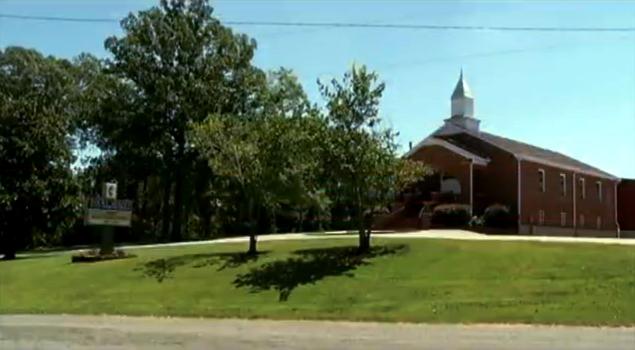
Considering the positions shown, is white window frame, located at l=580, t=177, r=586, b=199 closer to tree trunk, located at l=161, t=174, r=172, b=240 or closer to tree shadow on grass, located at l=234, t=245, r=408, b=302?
tree trunk, located at l=161, t=174, r=172, b=240

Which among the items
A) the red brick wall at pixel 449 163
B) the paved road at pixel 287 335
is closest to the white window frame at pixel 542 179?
the red brick wall at pixel 449 163

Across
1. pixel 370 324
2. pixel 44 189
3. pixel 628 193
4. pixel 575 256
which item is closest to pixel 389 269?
pixel 575 256

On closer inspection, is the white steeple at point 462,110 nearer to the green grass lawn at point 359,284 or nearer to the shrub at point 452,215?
the shrub at point 452,215

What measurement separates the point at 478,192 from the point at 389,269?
2856cm

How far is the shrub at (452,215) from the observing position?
51094mm

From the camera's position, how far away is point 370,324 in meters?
19.1

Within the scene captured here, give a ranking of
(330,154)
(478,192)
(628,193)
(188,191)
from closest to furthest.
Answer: (330,154), (478,192), (188,191), (628,193)

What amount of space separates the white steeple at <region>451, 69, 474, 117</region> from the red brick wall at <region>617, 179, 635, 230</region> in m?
16.2

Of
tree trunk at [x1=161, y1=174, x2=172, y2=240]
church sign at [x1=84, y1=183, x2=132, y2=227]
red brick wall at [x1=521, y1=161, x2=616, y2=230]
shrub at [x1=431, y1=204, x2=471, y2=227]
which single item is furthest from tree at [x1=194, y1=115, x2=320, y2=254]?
tree trunk at [x1=161, y1=174, x2=172, y2=240]

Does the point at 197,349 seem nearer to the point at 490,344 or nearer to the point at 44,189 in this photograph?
the point at 490,344

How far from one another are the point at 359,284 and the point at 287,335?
10327 mm

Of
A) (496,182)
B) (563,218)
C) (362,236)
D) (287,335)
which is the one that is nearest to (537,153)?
(563,218)

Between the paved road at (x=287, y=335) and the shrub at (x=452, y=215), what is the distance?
32613 millimetres

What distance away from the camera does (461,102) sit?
6203 centimetres
